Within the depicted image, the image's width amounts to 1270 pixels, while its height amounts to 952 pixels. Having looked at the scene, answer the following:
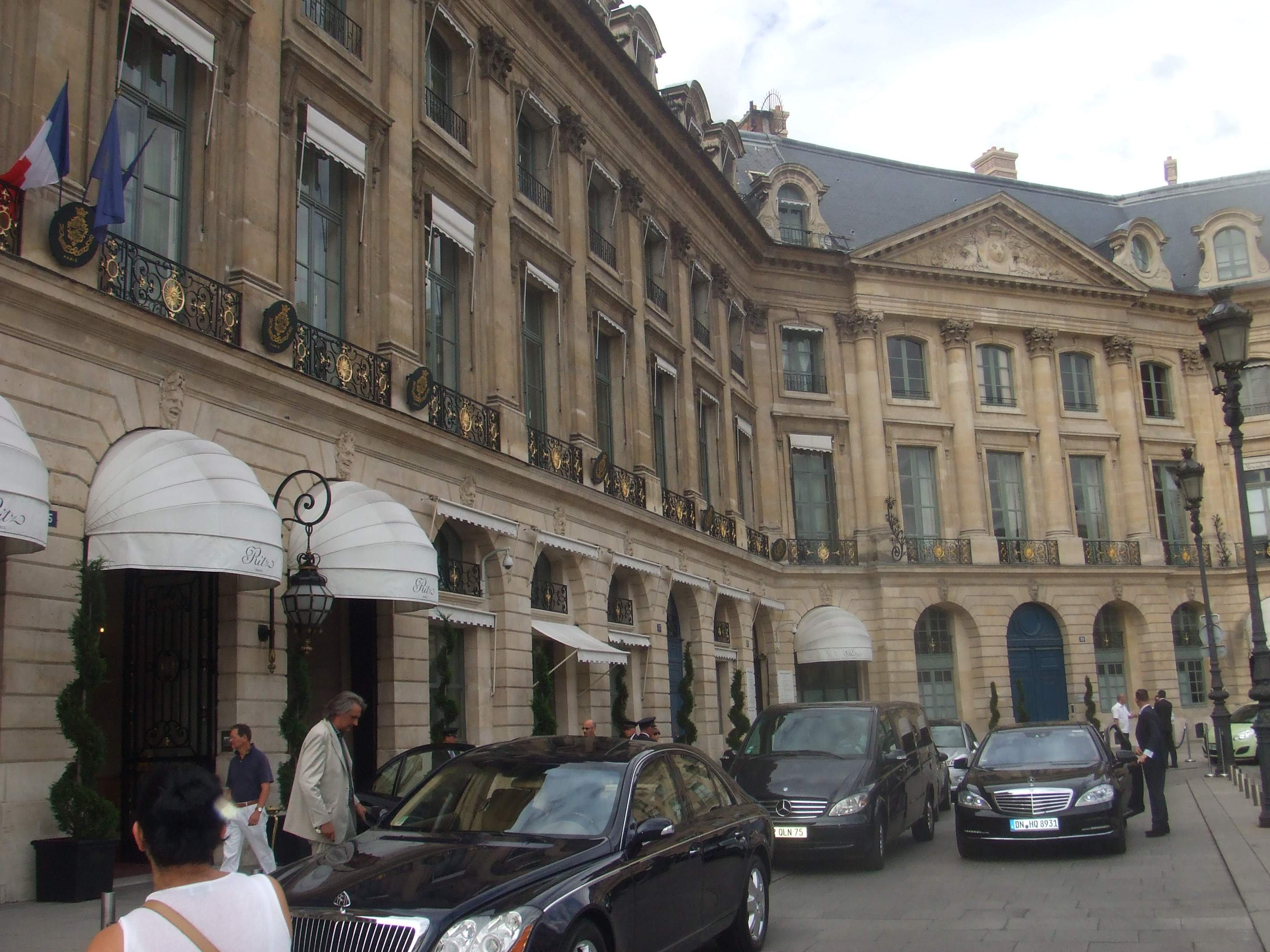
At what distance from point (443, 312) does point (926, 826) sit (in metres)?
10.8

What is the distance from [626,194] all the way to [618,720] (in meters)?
11.6

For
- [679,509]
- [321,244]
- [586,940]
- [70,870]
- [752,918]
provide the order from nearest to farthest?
1. [586,940]
2. [752,918]
3. [70,870]
4. [321,244]
5. [679,509]

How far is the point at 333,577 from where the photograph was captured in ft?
48.3

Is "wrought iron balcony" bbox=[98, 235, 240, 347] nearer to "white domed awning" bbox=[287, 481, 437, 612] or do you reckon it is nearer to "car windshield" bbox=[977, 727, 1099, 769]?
"white domed awning" bbox=[287, 481, 437, 612]

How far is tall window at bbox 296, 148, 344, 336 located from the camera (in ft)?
55.3

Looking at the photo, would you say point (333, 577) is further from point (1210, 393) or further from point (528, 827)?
point (1210, 393)

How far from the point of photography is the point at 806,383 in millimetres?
39500

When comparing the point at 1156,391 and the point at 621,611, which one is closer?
the point at 621,611

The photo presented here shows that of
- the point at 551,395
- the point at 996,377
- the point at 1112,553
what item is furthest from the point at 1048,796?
the point at 1112,553

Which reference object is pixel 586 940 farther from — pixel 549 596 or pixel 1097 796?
pixel 549 596

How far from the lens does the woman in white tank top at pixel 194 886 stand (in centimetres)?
309

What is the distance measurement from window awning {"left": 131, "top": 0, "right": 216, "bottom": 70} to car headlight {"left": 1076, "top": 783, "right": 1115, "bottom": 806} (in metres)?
13.1

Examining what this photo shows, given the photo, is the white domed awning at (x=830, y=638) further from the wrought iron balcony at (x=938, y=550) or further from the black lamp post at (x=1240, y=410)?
the black lamp post at (x=1240, y=410)

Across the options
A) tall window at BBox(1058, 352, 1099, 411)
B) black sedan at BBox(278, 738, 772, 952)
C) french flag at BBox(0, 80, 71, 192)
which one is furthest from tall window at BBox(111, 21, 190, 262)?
tall window at BBox(1058, 352, 1099, 411)
